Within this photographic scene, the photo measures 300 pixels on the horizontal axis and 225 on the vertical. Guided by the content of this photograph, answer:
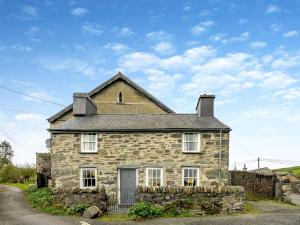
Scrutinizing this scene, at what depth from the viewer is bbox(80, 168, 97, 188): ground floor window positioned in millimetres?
19656

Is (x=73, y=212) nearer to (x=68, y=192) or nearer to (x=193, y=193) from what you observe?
(x=68, y=192)

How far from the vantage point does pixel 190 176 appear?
19656mm

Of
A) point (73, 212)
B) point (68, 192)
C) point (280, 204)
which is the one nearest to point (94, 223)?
point (73, 212)

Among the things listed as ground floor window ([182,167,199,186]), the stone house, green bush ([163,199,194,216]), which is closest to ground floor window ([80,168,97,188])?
the stone house

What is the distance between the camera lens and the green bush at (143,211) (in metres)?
14.1

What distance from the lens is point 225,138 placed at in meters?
19.7

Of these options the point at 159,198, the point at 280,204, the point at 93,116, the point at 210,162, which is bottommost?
the point at 280,204

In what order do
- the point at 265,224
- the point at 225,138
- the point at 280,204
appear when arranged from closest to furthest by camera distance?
the point at 265,224, the point at 280,204, the point at 225,138

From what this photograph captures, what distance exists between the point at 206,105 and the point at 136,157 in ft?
21.7

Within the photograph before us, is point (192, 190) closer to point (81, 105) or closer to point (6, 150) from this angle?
point (81, 105)

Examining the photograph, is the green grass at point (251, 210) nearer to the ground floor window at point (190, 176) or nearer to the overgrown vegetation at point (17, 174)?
the ground floor window at point (190, 176)

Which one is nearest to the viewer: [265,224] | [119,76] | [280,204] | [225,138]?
[265,224]

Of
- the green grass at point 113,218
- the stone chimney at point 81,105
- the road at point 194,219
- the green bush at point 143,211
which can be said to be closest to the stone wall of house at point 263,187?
the road at point 194,219

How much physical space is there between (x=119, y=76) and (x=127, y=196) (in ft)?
40.6
